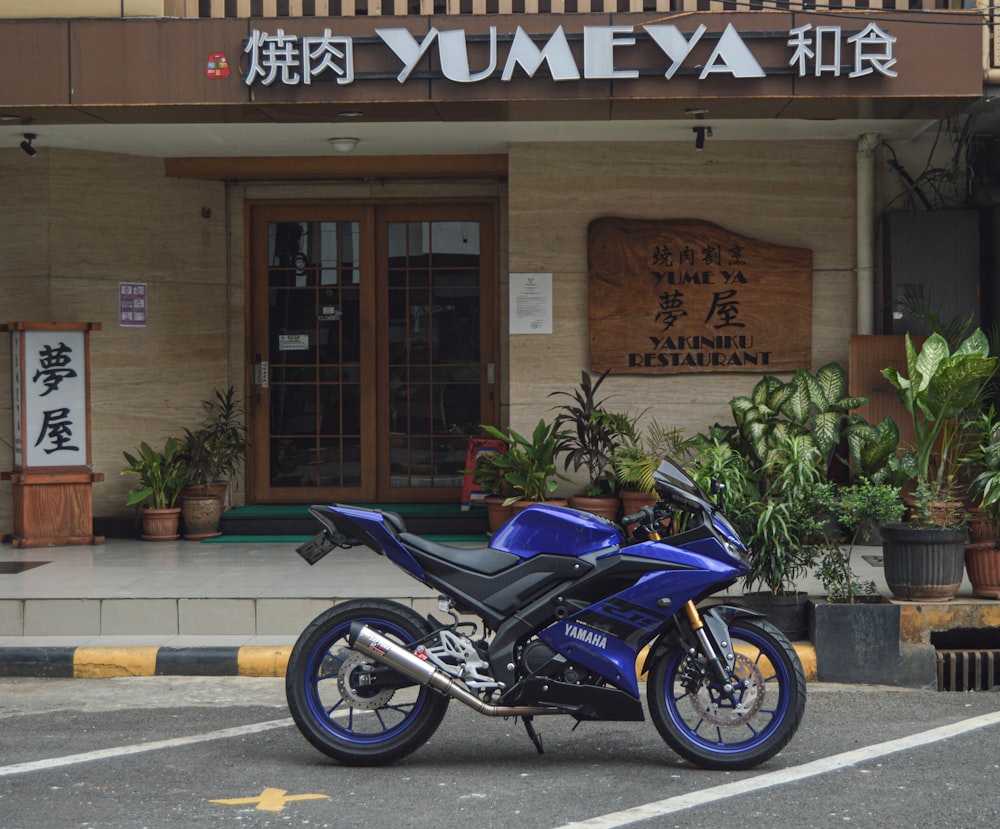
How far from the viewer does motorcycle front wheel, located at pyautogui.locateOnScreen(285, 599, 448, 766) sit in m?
5.26

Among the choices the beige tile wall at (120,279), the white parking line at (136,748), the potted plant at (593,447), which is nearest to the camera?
the white parking line at (136,748)

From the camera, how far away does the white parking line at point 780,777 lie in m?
4.62

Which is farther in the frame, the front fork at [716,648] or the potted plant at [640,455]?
the potted plant at [640,455]

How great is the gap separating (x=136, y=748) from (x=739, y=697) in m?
2.63

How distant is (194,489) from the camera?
35.2 feet

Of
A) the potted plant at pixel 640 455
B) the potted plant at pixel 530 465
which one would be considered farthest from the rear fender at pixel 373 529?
the potted plant at pixel 530 465

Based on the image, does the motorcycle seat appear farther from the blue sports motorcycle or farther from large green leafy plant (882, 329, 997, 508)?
large green leafy plant (882, 329, 997, 508)

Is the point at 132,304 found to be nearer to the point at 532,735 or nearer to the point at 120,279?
the point at 120,279

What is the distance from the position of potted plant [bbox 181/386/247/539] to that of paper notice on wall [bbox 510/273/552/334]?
2679 millimetres

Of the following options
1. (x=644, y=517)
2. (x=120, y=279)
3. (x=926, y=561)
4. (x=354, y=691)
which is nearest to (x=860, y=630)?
(x=926, y=561)

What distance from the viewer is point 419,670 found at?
5.14 meters

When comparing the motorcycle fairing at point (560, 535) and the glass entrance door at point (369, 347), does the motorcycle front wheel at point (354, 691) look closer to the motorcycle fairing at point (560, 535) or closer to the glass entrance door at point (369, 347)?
the motorcycle fairing at point (560, 535)

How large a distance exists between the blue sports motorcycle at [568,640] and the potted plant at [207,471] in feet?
18.5

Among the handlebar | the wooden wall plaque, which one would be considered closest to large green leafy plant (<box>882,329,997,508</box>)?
the wooden wall plaque
